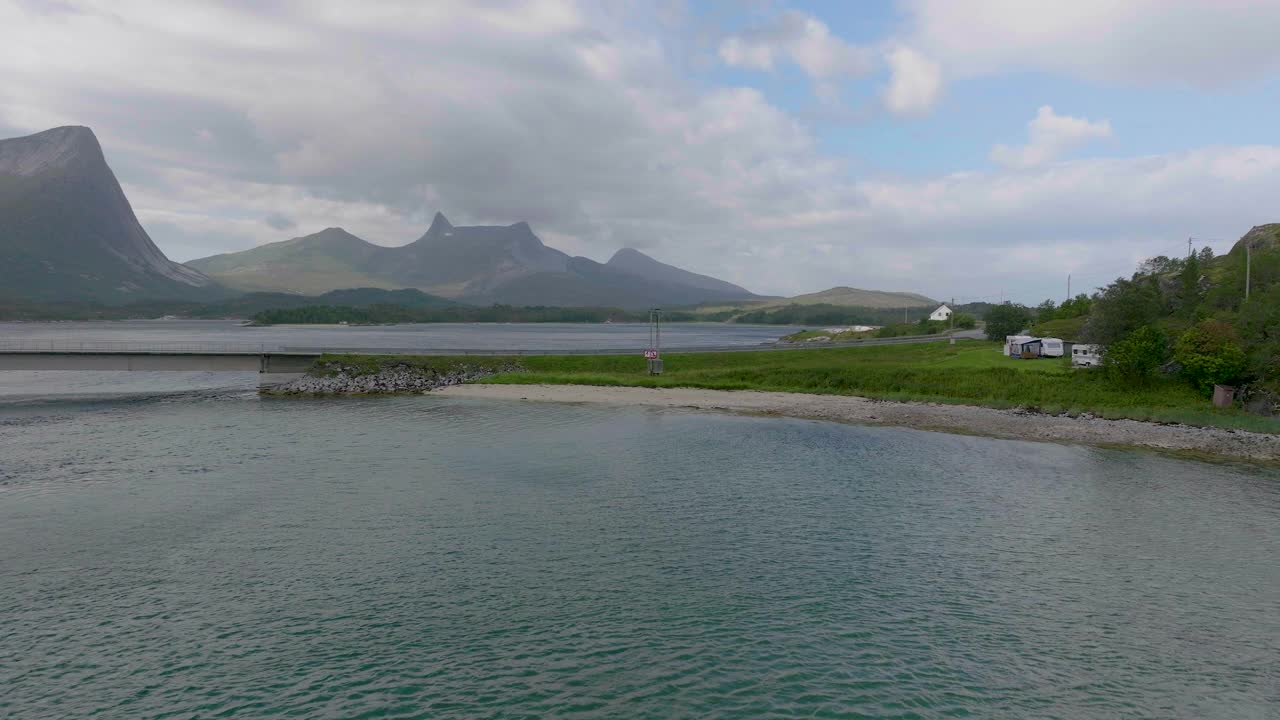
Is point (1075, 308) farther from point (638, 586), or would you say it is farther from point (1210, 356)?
point (638, 586)

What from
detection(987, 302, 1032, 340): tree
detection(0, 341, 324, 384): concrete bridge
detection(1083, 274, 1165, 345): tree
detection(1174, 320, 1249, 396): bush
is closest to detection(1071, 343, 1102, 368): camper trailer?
detection(1083, 274, 1165, 345): tree

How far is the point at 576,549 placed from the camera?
1016 inches

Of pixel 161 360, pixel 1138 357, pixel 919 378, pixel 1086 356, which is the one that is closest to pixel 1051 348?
pixel 1086 356

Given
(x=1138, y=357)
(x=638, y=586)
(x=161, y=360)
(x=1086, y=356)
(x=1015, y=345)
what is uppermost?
(x=1015, y=345)

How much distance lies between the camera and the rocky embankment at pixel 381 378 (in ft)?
249

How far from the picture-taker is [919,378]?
225 feet

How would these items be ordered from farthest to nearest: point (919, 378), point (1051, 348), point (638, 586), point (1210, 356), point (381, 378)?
point (381, 378)
point (1051, 348)
point (919, 378)
point (1210, 356)
point (638, 586)

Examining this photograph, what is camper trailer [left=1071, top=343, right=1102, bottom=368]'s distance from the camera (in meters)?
64.5

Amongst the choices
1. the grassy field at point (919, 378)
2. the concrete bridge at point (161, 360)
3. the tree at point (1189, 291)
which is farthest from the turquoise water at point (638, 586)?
the tree at point (1189, 291)

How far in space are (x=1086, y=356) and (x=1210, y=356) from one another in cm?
1020

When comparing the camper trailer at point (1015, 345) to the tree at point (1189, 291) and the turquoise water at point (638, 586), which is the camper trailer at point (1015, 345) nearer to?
the tree at point (1189, 291)

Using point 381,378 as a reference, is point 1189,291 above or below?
above

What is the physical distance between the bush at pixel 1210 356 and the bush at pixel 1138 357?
5.16 ft

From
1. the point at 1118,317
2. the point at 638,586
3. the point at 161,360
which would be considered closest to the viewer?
the point at 638,586
